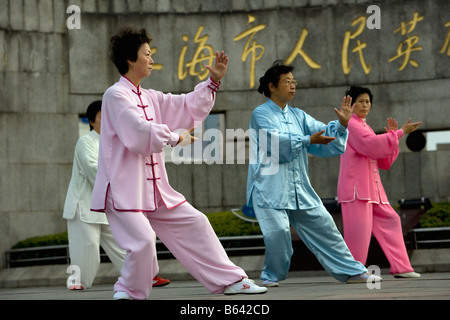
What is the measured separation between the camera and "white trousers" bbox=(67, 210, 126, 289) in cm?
860

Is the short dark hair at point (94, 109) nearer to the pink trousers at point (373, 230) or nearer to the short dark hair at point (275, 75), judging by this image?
the short dark hair at point (275, 75)

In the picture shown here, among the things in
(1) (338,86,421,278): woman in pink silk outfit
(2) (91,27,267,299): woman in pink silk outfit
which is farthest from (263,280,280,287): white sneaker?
(2) (91,27,267,299): woman in pink silk outfit

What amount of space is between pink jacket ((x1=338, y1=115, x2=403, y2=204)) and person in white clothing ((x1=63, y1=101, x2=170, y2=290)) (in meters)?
2.35

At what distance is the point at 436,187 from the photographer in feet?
42.5

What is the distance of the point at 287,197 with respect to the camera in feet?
24.1

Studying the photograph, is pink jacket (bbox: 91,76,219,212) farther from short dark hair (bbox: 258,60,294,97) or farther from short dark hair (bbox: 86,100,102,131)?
short dark hair (bbox: 86,100,102,131)

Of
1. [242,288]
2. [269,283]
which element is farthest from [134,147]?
[269,283]

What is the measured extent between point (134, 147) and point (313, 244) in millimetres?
2363

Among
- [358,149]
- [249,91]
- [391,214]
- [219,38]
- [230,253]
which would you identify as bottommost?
[230,253]

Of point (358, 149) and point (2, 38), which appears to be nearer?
point (358, 149)

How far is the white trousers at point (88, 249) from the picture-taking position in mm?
8602
